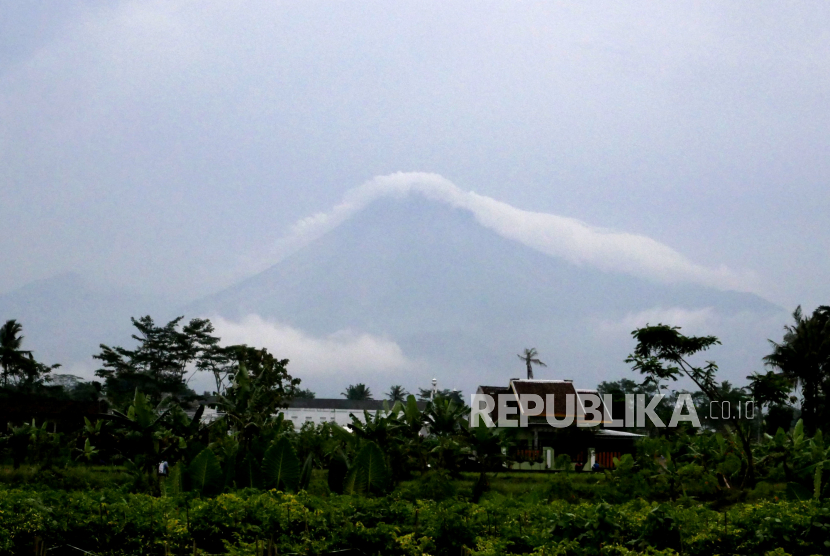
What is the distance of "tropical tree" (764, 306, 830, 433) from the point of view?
38750 mm

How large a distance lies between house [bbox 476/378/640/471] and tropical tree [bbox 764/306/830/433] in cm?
1183

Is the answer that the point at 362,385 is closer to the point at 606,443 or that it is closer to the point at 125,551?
the point at 606,443

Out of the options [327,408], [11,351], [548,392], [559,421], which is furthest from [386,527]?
[327,408]

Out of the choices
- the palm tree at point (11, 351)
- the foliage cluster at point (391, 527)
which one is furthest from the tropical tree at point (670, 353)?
the palm tree at point (11, 351)

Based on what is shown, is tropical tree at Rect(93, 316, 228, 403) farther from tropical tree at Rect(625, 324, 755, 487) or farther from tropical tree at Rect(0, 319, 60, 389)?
tropical tree at Rect(625, 324, 755, 487)

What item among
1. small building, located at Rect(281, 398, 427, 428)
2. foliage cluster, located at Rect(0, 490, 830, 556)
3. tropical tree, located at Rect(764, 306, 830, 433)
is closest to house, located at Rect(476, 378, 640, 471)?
tropical tree, located at Rect(764, 306, 830, 433)

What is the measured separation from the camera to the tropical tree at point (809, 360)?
38750 millimetres

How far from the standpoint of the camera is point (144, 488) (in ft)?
46.2

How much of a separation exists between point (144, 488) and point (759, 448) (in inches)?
555

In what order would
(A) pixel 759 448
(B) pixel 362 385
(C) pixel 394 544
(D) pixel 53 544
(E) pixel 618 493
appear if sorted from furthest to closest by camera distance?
(B) pixel 362 385, (A) pixel 759 448, (E) pixel 618 493, (D) pixel 53 544, (C) pixel 394 544

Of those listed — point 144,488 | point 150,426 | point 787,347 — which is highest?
point 787,347

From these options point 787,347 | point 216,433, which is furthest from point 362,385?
point 216,433

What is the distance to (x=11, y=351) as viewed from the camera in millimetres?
47812

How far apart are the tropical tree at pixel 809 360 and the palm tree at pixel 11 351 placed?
44216mm
